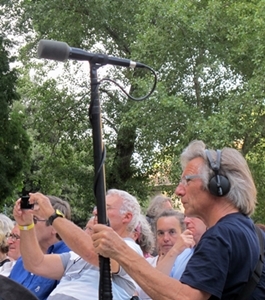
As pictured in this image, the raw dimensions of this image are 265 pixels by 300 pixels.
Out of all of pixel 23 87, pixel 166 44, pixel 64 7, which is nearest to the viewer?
pixel 166 44

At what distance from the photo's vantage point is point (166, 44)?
15312mm

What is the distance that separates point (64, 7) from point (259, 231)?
1619 centimetres

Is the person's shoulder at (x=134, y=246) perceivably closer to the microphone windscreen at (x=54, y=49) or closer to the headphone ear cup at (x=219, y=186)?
the headphone ear cup at (x=219, y=186)

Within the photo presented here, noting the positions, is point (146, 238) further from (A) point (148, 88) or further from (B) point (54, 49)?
(A) point (148, 88)

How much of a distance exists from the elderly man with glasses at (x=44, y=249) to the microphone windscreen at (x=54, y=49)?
7.47 feet

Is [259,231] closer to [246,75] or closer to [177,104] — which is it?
[177,104]

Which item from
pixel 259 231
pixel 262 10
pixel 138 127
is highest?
pixel 262 10

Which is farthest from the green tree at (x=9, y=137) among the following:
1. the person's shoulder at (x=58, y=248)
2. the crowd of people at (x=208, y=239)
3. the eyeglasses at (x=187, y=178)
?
the eyeglasses at (x=187, y=178)

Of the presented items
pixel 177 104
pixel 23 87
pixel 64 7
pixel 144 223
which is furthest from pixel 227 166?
pixel 23 87

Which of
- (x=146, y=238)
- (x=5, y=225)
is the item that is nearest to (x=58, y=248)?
(x=146, y=238)

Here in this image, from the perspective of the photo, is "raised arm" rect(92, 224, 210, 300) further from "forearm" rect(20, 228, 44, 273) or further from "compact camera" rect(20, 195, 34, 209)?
"forearm" rect(20, 228, 44, 273)

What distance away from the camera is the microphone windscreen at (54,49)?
2697mm

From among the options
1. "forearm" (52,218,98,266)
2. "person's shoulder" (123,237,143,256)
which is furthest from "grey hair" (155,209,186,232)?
"forearm" (52,218,98,266)

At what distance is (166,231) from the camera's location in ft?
15.8
